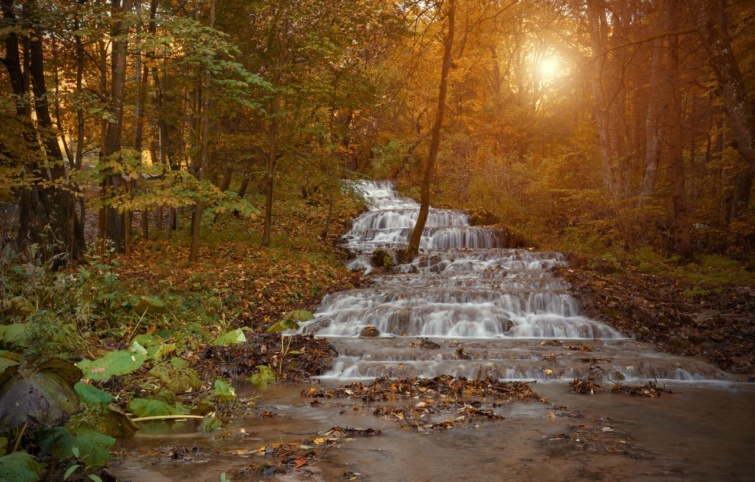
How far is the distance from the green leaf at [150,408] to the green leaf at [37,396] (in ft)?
5.99

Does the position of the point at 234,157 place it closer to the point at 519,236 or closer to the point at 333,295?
the point at 333,295

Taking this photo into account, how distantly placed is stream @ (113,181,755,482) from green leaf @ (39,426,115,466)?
56 centimetres

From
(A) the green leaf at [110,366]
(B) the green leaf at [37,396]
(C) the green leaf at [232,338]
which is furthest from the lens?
(C) the green leaf at [232,338]

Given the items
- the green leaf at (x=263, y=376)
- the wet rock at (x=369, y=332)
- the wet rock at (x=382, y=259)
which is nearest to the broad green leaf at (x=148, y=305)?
the green leaf at (x=263, y=376)

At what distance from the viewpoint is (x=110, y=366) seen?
4.12 metres

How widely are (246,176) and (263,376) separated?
10.2 meters

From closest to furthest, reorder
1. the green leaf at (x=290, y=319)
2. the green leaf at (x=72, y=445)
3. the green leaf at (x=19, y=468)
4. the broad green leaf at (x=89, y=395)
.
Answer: the green leaf at (x=19, y=468) < the green leaf at (x=72, y=445) < the broad green leaf at (x=89, y=395) < the green leaf at (x=290, y=319)

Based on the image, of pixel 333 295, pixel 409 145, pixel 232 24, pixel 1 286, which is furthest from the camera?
pixel 409 145

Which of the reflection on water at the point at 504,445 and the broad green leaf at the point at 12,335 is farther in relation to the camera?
the broad green leaf at the point at 12,335

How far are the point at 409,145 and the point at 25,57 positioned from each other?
58.5 ft

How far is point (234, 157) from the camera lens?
16.0m

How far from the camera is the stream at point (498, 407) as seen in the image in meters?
4.40

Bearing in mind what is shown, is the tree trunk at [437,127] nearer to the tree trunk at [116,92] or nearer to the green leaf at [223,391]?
the tree trunk at [116,92]

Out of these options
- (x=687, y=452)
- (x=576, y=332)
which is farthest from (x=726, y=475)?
(x=576, y=332)
